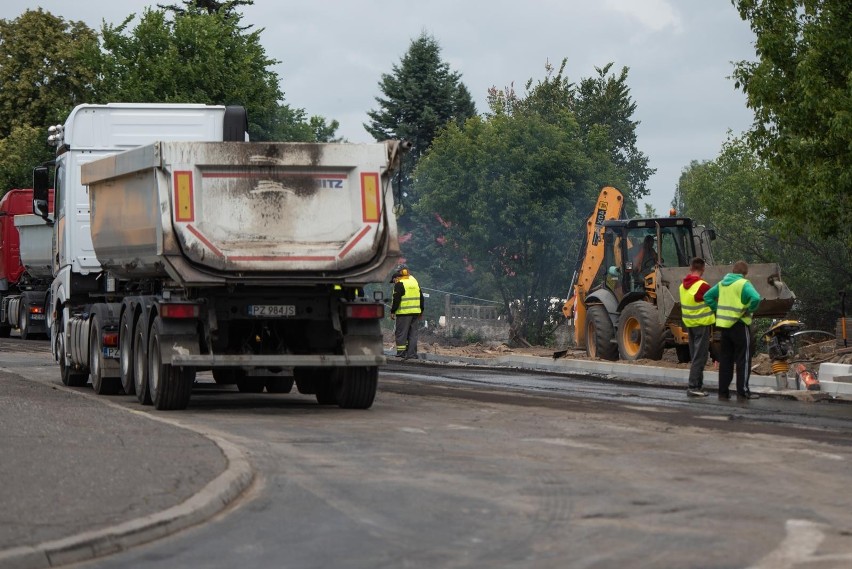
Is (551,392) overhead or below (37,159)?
below

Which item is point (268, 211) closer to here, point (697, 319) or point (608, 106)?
point (697, 319)

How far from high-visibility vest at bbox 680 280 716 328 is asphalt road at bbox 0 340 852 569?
2.90 meters

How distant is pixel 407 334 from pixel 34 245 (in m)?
12.0

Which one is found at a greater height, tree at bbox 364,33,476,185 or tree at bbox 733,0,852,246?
tree at bbox 364,33,476,185

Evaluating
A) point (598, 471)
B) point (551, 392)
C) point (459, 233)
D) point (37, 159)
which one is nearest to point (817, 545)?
point (598, 471)

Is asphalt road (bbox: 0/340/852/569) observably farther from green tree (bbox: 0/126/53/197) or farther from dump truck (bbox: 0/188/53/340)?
green tree (bbox: 0/126/53/197)

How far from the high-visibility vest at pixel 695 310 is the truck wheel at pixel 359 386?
217 inches

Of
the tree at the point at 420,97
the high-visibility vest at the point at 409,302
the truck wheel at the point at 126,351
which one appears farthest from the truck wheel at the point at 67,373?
the tree at the point at 420,97

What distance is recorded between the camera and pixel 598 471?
36.4ft

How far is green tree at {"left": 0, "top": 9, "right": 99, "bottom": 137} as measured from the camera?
223 feet

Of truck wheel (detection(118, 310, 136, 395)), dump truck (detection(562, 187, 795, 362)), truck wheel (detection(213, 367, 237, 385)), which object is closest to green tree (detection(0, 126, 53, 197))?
dump truck (detection(562, 187, 795, 362))

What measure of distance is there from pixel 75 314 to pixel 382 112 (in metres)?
44.4

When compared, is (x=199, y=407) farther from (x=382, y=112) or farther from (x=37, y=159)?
(x=382, y=112)

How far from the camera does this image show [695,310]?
20641 millimetres
